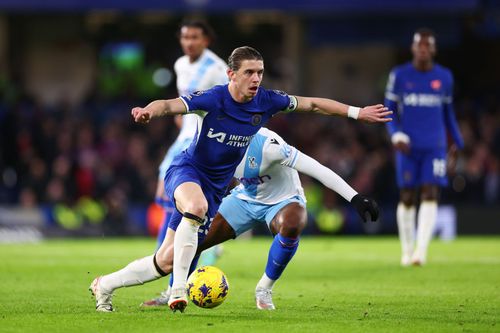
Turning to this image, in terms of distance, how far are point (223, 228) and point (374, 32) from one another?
1687 cm

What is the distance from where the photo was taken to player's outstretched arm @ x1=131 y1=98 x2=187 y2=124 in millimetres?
7891

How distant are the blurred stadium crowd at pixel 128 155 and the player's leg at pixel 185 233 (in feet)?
42.1

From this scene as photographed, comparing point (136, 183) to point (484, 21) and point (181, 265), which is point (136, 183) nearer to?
point (484, 21)

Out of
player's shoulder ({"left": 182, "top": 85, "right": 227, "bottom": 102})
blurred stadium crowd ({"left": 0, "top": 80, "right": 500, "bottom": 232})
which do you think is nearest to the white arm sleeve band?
player's shoulder ({"left": 182, "top": 85, "right": 227, "bottom": 102})

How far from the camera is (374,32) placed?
25703 mm

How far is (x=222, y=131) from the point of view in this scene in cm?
873

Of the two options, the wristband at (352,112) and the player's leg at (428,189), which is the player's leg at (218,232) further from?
the player's leg at (428,189)

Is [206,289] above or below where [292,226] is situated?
below

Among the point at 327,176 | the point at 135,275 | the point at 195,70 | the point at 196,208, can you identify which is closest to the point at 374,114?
the point at 327,176

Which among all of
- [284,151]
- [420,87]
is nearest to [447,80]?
[420,87]

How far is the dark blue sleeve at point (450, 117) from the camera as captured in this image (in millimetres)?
14141

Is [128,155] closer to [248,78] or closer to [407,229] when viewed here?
[407,229]

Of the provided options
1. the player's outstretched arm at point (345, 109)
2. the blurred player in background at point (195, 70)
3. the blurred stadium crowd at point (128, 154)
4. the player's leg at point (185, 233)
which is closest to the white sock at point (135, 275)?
the player's leg at point (185, 233)

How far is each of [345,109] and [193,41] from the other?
117 inches
